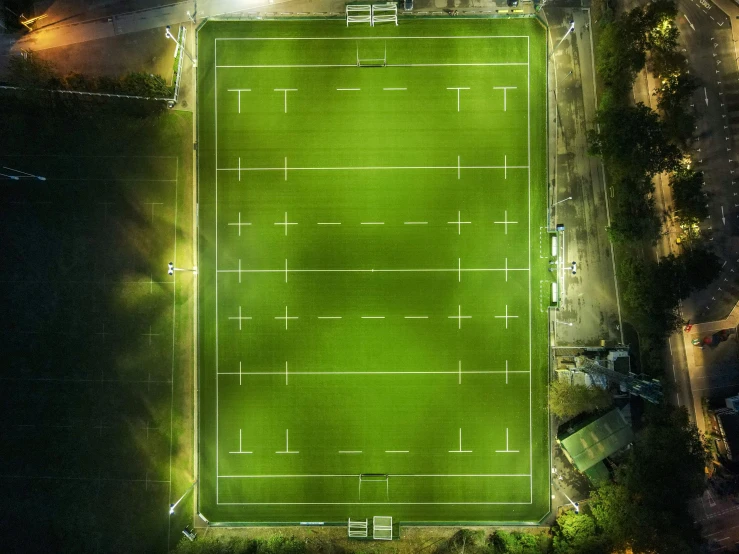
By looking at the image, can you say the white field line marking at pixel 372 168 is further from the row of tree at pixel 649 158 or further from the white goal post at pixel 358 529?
the white goal post at pixel 358 529

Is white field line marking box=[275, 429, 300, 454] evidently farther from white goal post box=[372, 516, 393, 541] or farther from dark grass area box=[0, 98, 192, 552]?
white goal post box=[372, 516, 393, 541]

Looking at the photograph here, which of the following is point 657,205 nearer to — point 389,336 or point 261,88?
point 389,336

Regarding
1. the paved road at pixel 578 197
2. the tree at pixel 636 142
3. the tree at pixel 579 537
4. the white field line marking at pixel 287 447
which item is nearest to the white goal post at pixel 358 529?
the white field line marking at pixel 287 447

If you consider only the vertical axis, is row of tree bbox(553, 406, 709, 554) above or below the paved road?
below

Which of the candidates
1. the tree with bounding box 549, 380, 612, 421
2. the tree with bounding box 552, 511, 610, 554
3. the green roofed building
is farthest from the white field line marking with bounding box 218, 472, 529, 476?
the tree with bounding box 549, 380, 612, 421

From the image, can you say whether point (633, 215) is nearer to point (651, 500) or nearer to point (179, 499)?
point (651, 500)
